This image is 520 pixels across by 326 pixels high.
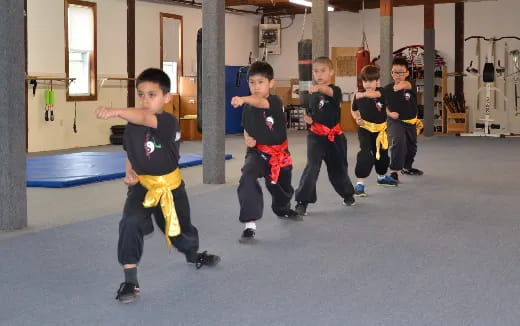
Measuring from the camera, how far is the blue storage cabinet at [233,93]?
1755cm

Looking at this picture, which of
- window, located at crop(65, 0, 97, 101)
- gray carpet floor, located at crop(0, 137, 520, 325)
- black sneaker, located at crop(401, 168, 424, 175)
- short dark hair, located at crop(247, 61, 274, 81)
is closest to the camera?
gray carpet floor, located at crop(0, 137, 520, 325)

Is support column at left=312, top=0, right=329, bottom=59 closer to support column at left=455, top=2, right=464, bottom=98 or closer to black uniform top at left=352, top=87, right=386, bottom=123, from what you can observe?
black uniform top at left=352, top=87, right=386, bottom=123

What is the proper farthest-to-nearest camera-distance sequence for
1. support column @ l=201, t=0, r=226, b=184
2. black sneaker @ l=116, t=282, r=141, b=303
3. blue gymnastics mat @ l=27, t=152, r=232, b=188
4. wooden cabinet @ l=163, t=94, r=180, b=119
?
wooden cabinet @ l=163, t=94, r=180, b=119, support column @ l=201, t=0, r=226, b=184, blue gymnastics mat @ l=27, t=152, r=232, b=188, black sneaker @ l=116, t=282, r=141, b=303

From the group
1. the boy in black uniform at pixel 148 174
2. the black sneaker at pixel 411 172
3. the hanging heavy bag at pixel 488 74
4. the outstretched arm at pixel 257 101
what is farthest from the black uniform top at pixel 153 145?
the hanging heavy bag at pixel 488 74

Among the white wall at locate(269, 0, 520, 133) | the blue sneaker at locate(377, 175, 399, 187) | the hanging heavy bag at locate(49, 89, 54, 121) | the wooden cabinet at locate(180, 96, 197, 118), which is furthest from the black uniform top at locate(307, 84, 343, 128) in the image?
the white wall at locate(269, 0, 520, 133)

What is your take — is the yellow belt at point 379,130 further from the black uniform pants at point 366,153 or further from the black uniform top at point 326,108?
the black uniform top at point 326,108

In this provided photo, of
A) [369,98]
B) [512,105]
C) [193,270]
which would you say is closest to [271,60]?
[512,105]

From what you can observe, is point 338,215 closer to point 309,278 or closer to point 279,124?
point 279,124

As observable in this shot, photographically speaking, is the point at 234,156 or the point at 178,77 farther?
the point at 178,77

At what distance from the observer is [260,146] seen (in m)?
5.42

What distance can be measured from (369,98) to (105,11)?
330 inches

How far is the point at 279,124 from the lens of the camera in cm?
543

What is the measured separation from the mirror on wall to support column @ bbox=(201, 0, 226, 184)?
7.83m

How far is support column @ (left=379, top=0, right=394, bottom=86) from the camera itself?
555 inches
